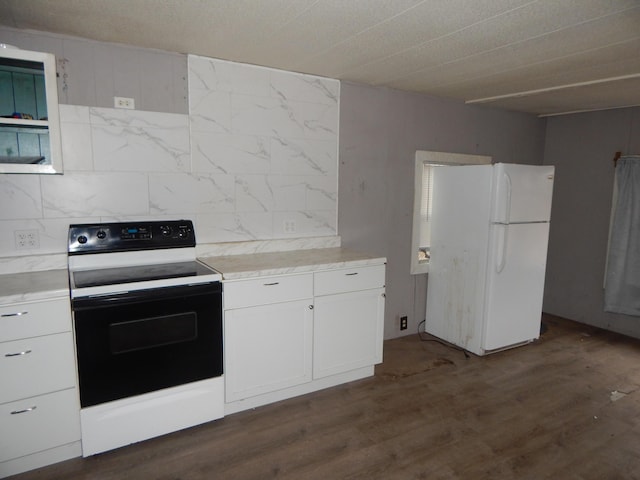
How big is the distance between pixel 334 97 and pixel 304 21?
124 cm

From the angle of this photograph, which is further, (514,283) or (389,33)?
(514,283)

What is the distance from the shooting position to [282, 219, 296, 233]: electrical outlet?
319 centimetres

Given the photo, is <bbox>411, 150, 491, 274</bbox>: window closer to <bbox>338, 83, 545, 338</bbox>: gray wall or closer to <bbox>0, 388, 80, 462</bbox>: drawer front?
<bbox>338, 83, 545, 338</bbox>: gray wall

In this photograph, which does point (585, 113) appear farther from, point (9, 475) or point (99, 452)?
point (9, 475)

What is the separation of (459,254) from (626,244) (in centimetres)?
180

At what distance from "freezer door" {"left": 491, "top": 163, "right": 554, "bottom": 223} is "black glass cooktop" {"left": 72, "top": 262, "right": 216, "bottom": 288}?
7.66 feet

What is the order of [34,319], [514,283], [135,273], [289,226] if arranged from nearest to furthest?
1. [34,319]
2. [135,273]
3. [289,226]
4. [514,283]

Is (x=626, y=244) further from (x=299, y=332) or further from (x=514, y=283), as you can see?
(x=299, y=332)

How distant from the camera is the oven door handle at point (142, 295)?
6.57 ft

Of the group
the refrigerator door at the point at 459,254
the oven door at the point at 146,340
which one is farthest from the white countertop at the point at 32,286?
the refrigerator door at the point at 459,254

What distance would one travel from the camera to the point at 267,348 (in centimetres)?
258

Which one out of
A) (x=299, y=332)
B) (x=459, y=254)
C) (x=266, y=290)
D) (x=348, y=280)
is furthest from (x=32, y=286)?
(x=459, y=254)

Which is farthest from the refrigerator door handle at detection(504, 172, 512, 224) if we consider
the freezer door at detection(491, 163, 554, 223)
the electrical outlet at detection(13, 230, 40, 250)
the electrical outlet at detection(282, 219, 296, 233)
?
the electrical outlet at detection(13, 230, 40, 250)

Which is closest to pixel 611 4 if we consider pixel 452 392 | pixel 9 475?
pixel 452 392
